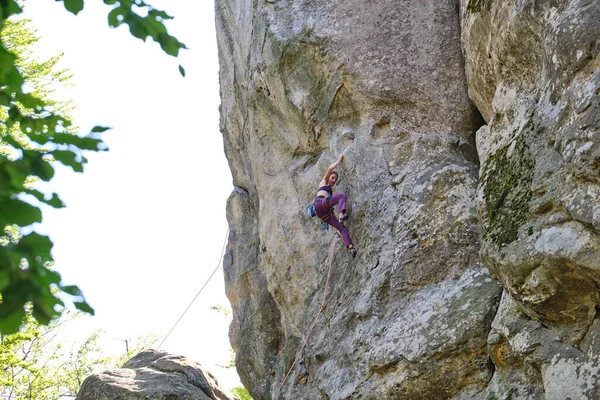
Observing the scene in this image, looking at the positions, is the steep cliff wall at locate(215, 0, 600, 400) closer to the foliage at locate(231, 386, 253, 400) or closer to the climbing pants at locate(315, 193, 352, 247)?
the climbing pants at locate(315, 193, 352, 247)

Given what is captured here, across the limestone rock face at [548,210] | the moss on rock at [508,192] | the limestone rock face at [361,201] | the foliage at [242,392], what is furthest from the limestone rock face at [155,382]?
the foliage at [242,392]

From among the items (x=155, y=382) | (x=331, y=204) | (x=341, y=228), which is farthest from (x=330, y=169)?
(x=155, y=382)

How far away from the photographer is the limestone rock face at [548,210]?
6.73 meters

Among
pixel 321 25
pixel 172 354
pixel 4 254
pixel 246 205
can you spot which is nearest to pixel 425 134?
pixel 321 25

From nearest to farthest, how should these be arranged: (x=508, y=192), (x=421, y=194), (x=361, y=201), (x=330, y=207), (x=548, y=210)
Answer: (x=548, y=210)
(x=508, y=192)
(x=421, y=194)
(x=361, y=201)
(x=330, y=207)

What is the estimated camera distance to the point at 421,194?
9.87 meters

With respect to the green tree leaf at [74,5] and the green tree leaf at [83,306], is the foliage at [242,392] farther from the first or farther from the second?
the green tree leaf at [83,306]

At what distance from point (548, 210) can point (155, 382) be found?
9.20 m

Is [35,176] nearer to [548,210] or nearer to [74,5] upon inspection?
[74,5]

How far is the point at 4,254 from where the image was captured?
108 inches

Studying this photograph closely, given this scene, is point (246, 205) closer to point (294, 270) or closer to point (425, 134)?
point (294, 270)

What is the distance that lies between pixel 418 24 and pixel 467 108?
5.14 ft

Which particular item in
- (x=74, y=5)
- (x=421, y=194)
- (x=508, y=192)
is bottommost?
(x=74, y=5)

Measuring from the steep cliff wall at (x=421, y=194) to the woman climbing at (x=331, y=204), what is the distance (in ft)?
0.56
